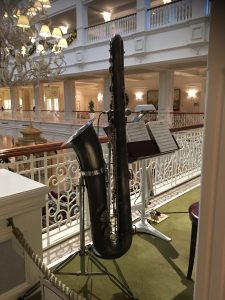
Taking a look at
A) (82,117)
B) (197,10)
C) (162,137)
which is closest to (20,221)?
(162,137)

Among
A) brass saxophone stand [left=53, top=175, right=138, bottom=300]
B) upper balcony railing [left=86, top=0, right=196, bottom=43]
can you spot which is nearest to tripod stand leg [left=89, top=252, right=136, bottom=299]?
brass saxophone stand [left=53, top=175, right=138, bottom=300]

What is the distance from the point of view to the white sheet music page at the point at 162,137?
7.26 feet

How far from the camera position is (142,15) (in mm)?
7664

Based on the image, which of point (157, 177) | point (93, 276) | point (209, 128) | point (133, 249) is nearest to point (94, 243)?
point (93, 276)

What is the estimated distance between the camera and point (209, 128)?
0.61 meters

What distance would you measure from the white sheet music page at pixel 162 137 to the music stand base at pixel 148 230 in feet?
3.19

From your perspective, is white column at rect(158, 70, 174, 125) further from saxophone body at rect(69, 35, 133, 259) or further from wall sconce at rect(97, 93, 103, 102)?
wall sconce at rect(97, 93, 103, 102)

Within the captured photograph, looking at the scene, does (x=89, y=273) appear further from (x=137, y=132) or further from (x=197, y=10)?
(x=197, y=10)

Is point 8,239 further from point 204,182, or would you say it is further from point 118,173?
point 204,182

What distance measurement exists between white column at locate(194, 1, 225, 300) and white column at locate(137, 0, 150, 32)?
7.82 meters

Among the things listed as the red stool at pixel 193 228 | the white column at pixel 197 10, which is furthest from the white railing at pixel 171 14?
the red stool at pixel 193 228

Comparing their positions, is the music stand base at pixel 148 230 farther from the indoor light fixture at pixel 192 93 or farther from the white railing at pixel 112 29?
the indoor light fixture at pixel 192 93

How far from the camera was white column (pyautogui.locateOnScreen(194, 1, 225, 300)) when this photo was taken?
1.87 feet

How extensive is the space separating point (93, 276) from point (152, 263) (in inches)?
21.6
